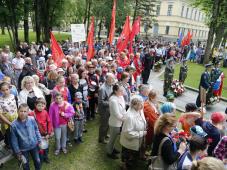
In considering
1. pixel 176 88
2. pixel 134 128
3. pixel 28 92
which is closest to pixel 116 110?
pixel 134 128

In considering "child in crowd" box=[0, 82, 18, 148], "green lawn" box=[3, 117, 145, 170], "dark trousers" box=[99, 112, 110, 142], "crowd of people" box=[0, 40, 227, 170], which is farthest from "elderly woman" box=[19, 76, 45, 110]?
"dark trousers" box=[99, 112, 110, 142]

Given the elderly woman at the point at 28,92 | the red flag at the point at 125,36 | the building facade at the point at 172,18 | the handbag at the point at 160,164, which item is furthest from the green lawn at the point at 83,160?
the building facade at the point at 172,18

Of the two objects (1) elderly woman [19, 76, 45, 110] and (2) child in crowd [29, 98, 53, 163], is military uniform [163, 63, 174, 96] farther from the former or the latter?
(2) child in crowd [29, 98, 53, 163]

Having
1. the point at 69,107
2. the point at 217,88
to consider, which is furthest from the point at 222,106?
the point at 69,107

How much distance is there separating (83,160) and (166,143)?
2.65 meters

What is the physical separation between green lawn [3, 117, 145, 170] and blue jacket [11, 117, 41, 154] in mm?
1103

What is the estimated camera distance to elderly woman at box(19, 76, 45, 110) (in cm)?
546

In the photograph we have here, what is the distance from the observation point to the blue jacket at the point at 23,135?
13.9 feet

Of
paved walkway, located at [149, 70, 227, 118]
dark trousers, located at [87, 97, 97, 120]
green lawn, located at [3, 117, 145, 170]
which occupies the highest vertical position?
dark trousers, located at [87, 97, 97, 120]

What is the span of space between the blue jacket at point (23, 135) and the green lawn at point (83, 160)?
3.62 feet

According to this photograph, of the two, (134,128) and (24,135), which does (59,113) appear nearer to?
(24,135)

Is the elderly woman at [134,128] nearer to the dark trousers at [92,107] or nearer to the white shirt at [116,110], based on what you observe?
the white shirt at [116,110]

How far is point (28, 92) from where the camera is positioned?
5551mm

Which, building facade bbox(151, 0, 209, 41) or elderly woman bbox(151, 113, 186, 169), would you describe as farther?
building facade bbox(151, 0, 209, 41)
